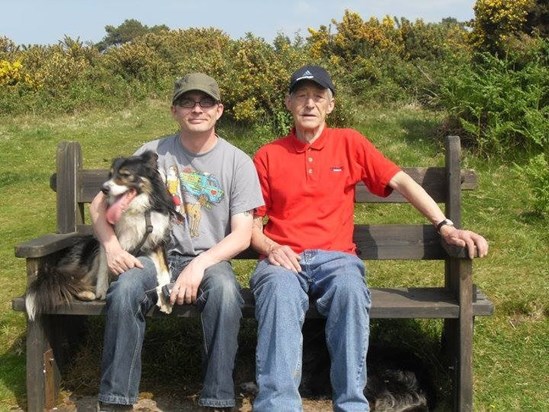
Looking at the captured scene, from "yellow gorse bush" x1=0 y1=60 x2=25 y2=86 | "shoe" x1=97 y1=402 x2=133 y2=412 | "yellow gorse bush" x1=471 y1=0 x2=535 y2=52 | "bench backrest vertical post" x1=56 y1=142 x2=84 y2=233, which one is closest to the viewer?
"shoe" x1=97 y1=402 x2=133 y2=412

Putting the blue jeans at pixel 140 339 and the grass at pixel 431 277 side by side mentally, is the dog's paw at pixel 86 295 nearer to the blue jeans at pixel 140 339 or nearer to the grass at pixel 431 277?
the blue jeans at pixel 140 339

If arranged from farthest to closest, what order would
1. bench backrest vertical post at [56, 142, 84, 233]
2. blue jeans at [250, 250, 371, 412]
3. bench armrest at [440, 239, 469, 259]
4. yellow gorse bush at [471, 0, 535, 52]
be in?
1. yellow gorse bush at [471, 0, 535, 52]
2. bench backrest vertical post at [56, 142, 84, 233]
3. bench armrest at [440, 239, 469, 259]
4. blue jeans at [250, 250, 371, 412]

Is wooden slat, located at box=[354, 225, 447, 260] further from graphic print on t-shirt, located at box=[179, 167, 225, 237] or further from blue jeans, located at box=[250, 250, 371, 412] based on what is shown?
graphic print on t-shirt, located at box=[179, 167, 225, 237]

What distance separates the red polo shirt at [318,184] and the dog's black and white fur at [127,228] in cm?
57

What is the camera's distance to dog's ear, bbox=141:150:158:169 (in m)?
3.61

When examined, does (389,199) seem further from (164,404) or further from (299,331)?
(164,404)

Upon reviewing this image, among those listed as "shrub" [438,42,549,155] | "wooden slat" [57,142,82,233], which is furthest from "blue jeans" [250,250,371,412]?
"shrub" [438,42,549,155]

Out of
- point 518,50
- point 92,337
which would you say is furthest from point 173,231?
point 518,50

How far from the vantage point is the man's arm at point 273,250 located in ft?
11.3

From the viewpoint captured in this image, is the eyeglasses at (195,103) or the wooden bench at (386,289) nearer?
the wooden bench at (386,289)

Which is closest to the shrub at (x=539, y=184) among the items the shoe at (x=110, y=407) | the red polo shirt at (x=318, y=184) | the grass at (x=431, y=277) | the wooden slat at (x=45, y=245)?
the grass at (x=431, y=277)

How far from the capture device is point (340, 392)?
3.09m

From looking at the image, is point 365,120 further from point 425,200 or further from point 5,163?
point 425,200

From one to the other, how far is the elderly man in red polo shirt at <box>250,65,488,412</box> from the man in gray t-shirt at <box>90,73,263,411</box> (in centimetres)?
16
